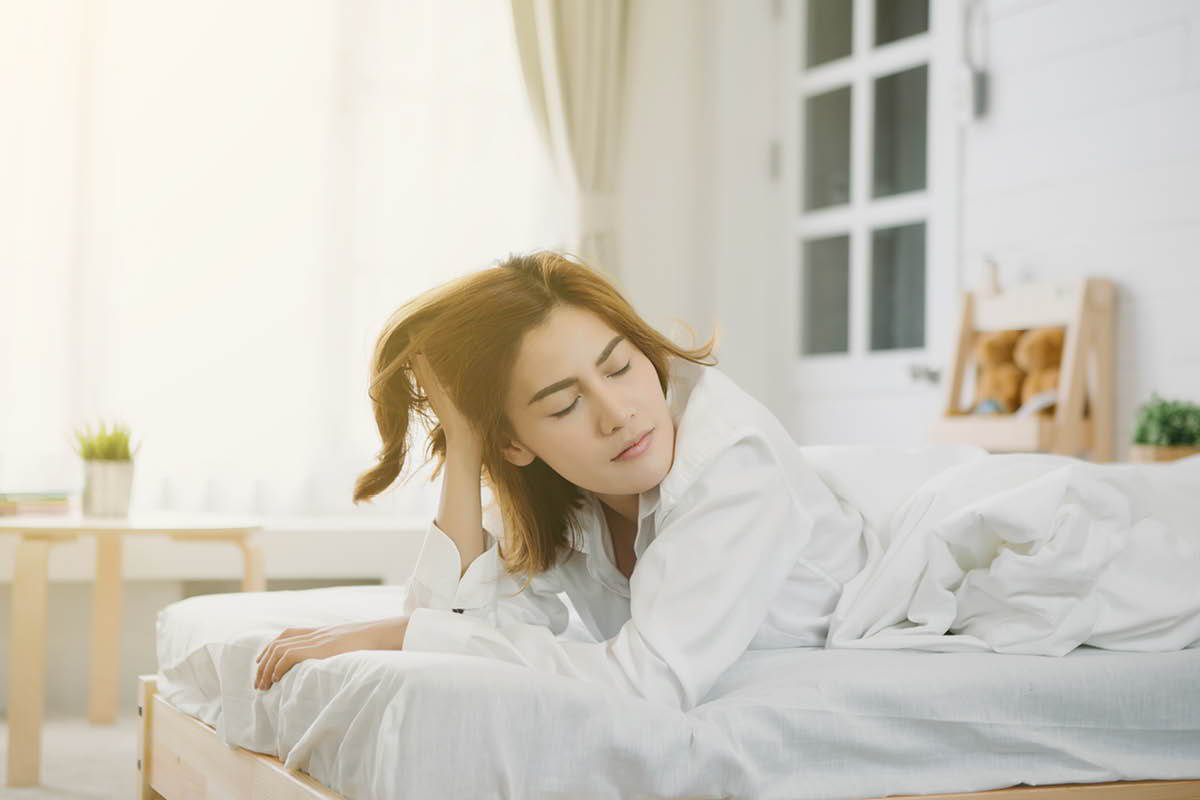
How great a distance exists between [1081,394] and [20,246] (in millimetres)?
2823

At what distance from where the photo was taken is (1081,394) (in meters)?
3.27

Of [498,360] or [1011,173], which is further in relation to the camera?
[1011,173]

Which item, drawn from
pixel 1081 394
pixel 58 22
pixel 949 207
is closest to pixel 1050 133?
pixel 949 207

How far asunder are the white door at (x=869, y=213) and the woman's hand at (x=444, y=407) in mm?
2529

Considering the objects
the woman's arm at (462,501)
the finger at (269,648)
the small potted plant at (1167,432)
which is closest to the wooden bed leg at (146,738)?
the finger at (269,648)

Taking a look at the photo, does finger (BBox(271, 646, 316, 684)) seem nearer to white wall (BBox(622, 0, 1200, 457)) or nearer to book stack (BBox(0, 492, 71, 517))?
book stack (BBox(0, 492, 71, 517))

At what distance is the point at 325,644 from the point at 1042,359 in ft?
7.79

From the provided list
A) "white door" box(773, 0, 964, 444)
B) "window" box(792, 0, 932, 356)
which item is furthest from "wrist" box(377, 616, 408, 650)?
"window" box(792, 0, 932, 356)

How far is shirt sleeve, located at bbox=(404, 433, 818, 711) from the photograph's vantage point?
1333 millimetres

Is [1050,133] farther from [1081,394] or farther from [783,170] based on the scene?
[783,170]

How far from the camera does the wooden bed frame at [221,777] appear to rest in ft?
4.66

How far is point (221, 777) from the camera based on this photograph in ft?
5.45

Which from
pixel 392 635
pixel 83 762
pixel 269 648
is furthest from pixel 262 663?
pixel 83 762

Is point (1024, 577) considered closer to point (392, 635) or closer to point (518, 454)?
point (518, 454)
